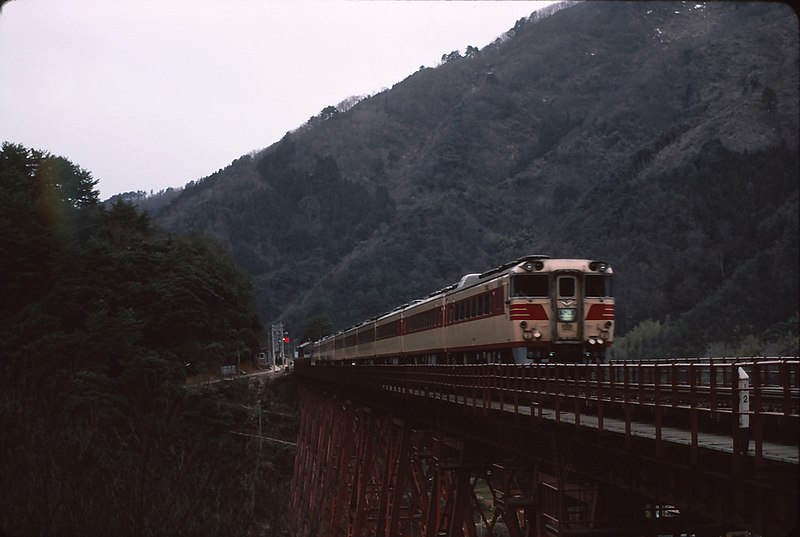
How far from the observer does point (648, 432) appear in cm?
1066

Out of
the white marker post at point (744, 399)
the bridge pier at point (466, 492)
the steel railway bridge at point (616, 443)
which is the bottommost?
the bridge pier at point (466, 492)

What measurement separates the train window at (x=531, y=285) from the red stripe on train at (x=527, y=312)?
37 centimetres

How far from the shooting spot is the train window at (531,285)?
2405cm

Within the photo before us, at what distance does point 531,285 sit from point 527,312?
0.88 meters

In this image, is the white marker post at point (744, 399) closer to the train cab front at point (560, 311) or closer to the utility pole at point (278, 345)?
the train cab front at point (560, 311)

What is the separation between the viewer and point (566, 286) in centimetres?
2453

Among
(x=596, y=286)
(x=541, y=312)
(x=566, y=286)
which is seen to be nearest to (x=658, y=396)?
(x=541, y=312)

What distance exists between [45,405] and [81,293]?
2693cm

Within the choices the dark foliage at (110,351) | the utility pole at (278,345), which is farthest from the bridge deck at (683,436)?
the utility pole at (278,345)

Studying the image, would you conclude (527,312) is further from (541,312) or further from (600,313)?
(600,313)

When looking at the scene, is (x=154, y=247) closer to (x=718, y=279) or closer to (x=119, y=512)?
(x=119, y=512)

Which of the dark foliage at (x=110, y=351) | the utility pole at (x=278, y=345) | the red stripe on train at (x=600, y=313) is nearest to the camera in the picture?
the red stripe on train at (x=600, y=313)

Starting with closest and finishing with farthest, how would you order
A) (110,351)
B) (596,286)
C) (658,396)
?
(658,396)
(596,286)
(110,351)

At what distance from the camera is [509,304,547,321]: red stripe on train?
23.7 meters
